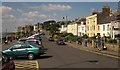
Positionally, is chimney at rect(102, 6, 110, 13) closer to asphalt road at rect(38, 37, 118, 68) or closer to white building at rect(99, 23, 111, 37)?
white building at rect(99, 23, 111, 37)

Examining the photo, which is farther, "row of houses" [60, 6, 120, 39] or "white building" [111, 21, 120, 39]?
"row of houses" [60, 6, 120, 39]

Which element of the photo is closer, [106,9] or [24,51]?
[24,51]

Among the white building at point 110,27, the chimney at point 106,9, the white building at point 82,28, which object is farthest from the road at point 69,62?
the white building at point 82,28

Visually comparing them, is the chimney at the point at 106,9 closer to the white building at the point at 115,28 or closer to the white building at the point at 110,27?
the white building at the point at 110,27

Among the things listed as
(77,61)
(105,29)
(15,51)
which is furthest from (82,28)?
(77,61)

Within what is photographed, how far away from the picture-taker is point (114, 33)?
60000 millimetres

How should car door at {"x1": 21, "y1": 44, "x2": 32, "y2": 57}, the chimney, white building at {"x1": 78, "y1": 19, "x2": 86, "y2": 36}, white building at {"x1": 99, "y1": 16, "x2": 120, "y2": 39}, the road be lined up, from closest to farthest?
1. the road
2. car door at {"x1": 21, "y1": 44, "x2": 32, "y2": 57}
3. white building at {"x1": 99, "y1": 16, "x2": 120, "y2": 39}
4. the chimney
5. white building at {"x1": 78, "y1": 19, "x2": 86, "y2": 36}

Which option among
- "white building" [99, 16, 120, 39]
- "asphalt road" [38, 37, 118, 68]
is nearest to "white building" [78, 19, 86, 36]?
"white building" [99, 16, 120, 39]

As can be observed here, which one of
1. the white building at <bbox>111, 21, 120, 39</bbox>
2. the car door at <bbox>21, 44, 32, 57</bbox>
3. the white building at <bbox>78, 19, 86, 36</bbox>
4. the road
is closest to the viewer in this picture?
the road

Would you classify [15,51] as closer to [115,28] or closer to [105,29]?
[115,28]

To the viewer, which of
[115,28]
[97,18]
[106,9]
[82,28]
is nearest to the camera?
[115,28]

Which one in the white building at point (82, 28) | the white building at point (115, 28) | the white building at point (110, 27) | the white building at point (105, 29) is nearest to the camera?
the white building at point (115, 28)

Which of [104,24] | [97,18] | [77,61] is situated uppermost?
[97,18]

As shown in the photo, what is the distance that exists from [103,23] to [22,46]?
47.0 meters
